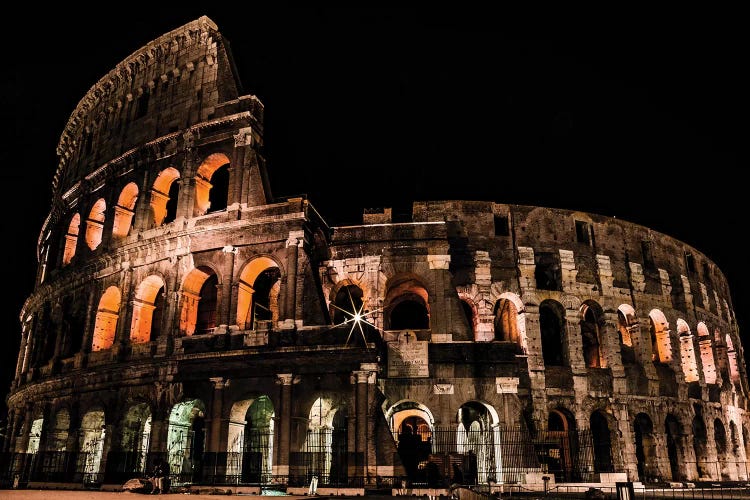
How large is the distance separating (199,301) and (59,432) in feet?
25.9

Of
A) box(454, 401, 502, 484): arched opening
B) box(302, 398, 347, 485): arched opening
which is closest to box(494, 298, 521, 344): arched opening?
box(454, 401, 502, 484): arched opening

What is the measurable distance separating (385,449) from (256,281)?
9487 mm

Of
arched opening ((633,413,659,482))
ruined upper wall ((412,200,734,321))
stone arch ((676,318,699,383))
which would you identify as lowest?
arched opening ((633,413,659,482))

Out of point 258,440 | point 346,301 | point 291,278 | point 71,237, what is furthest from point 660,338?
point 71,237

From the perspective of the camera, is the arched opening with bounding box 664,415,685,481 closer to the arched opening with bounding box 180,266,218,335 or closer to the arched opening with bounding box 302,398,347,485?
the arched opening with bounding box 302,398,347,485

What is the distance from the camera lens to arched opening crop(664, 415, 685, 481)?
24.9m

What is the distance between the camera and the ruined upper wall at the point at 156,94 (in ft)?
80.1

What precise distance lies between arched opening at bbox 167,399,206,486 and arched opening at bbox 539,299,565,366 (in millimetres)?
13922

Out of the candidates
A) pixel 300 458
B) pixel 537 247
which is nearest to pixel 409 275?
pixel 537 247

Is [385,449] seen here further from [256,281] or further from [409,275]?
[256,281]

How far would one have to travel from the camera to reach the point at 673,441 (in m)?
Result: 25.2

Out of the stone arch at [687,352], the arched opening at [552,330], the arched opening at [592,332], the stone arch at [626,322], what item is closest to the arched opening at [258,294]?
the arched opening at [552,330]

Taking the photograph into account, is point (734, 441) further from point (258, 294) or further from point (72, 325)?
point (72, 325)

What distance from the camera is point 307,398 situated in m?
18.3
